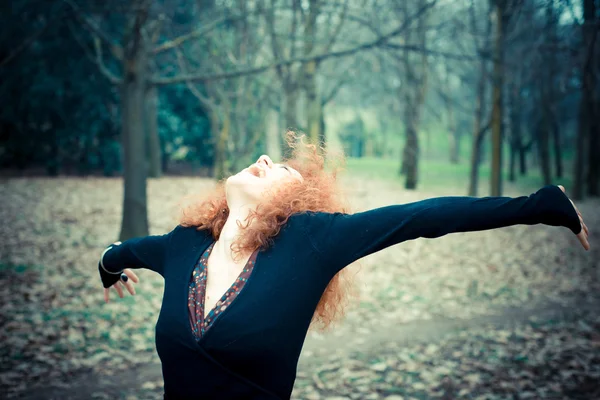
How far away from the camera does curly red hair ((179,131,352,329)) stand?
2139mm

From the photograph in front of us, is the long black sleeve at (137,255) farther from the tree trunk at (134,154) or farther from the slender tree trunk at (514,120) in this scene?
the slender tree trunk at (514,120)

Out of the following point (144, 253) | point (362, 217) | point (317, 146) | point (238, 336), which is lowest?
point (238, 336)

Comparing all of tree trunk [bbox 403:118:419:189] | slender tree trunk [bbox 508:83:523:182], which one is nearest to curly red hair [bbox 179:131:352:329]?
tree trunk [bbox 403:118:419:189]

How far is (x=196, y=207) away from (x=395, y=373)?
3.02m

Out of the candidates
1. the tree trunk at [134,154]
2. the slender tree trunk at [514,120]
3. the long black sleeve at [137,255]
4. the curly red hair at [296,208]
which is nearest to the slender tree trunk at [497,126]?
the tree trunk at [134,154]

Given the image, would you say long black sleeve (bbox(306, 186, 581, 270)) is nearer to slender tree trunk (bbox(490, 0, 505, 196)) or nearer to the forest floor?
the forest floor

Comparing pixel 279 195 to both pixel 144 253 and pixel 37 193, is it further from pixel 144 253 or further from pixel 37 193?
pixel 37 193

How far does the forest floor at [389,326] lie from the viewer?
14.5 feet

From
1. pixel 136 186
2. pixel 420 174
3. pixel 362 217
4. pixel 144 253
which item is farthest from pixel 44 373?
pixel 420 174

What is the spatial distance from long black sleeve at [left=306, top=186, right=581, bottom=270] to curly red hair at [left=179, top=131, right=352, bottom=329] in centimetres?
14

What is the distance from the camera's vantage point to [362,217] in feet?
6.98

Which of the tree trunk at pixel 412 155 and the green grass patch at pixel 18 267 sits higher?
the tree trunk at pixel 412 155

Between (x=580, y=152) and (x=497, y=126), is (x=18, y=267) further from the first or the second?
(x=580, y=152)

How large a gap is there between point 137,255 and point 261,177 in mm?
769
